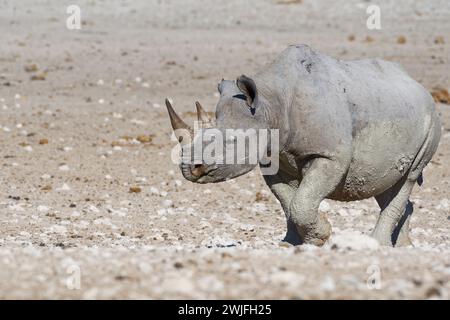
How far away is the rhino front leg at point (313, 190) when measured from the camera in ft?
28.4

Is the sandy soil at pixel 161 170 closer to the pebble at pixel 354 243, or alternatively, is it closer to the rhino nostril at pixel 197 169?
the pebble at pixel 354 243

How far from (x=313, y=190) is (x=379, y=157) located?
838 mm

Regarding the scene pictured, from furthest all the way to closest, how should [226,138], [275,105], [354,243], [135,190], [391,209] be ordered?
[135,190]
[391,209]
[275,105]
[226,138]
[354,243]

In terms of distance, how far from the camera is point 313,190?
8664 mm

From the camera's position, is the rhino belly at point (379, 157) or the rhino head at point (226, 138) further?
the rhino belly at point (379, 157)

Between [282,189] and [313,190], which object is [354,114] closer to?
[313,190]

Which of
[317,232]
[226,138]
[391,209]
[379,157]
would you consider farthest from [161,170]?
[226,138]

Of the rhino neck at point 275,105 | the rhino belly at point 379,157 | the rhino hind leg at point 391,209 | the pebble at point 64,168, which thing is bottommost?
the pebble at point 64,168

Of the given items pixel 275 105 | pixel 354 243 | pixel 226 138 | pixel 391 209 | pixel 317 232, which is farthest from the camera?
pixel 391 209

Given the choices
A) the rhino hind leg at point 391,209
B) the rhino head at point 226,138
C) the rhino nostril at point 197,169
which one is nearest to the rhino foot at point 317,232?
the rhino head at point 226,138

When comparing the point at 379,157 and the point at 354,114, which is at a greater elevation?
the point at 354,114

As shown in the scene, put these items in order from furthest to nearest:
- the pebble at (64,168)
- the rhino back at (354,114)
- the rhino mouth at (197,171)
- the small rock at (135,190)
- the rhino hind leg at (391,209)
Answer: the pebble at (64,168), the small rock at (135,190), the rhino hind leg at (391,209), the rhino back at (354,114), the rhino mouth at (197,171)

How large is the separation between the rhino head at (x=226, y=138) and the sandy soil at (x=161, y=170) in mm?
592
